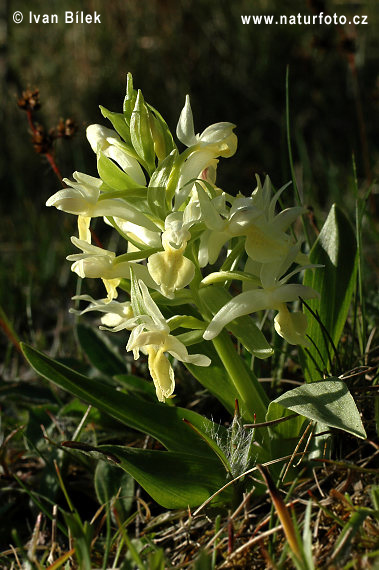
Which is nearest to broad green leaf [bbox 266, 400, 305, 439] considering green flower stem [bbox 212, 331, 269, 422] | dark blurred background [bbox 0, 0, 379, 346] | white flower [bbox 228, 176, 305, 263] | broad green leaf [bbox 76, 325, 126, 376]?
green flower stem [bbox 212, 331, 269, 422]

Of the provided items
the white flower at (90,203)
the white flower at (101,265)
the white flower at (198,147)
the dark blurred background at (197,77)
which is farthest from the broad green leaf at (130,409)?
the dark blurred background at (197,77)

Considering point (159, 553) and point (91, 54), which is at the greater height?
point (91, 54)

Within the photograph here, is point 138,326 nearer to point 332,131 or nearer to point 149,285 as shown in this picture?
point 149,285

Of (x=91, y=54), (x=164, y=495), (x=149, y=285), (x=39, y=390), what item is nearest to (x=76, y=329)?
(x=39, y=390)

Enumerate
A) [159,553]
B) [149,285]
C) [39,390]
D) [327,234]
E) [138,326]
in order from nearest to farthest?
[159,553]
[138,326]
[149,285]
[327,234]
[39,390]

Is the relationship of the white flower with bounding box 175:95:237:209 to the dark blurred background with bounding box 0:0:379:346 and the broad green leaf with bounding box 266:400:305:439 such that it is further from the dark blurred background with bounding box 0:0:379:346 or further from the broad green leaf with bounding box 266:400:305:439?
the dark blurred background with bounding box 0:0:379:346

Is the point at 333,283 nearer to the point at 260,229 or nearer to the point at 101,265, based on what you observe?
the point at 260,229

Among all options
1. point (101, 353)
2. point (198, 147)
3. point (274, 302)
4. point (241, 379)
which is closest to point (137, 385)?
point (101, 353)
